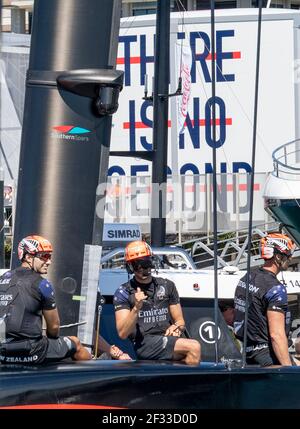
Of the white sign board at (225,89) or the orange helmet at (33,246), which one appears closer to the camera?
the orange helmet at (33,246)

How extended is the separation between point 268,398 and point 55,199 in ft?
5.52

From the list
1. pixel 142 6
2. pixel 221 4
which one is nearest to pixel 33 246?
pixel 142 6

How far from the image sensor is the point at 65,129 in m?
5.79

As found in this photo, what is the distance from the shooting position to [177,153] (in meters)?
21.6

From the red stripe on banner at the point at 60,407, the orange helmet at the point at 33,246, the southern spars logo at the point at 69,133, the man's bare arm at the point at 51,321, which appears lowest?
the red stripe on banner at the point at 60,407

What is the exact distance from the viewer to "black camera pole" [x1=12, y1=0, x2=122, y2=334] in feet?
18.9

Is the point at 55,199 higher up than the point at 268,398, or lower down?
higher up

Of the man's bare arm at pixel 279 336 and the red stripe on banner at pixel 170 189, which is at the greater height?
the man's bare arm at pixel 279 336

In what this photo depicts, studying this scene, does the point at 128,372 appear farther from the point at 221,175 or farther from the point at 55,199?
the point at 221,175

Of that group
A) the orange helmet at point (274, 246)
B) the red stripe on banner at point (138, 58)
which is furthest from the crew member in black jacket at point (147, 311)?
the red stripe on banner at point (138, 58)

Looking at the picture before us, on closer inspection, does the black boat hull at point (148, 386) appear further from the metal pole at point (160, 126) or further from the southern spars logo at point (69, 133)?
the metal pole at point (160, 126)

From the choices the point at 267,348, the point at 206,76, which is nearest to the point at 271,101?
the point at 206,76

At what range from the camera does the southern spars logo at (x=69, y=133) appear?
5.79m

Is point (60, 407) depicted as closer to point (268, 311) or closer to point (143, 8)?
point (268, 311)
